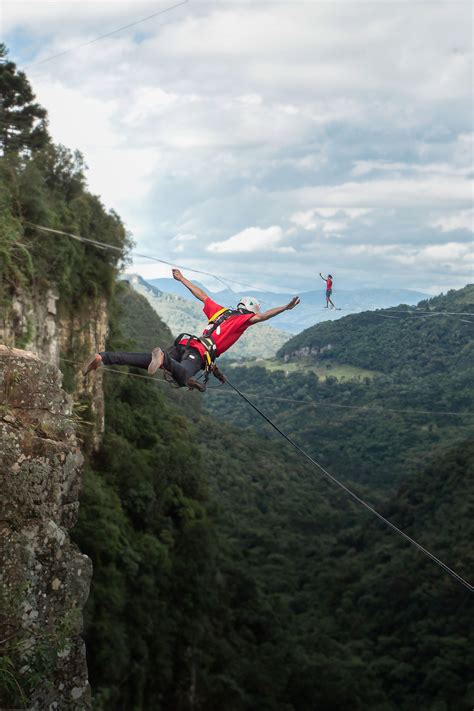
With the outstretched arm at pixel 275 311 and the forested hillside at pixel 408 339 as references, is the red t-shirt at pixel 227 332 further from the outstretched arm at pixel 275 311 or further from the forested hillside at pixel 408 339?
the forested hillside at pixel 408 339

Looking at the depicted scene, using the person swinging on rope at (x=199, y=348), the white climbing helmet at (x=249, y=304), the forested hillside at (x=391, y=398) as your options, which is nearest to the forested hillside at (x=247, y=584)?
the forested hillside at (x=391, y=398)

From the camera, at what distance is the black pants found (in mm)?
8984

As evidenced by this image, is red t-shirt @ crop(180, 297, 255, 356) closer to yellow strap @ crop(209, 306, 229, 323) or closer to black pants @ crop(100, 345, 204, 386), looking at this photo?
black pants @ crop(100, 345, 204, 386)

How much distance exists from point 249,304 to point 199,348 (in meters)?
0.94

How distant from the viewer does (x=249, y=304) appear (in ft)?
32.5

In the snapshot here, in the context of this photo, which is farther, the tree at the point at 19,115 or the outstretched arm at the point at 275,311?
the tree at the point at 19,115

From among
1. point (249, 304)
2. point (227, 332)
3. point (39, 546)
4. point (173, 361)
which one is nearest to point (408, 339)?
point (249, 304)

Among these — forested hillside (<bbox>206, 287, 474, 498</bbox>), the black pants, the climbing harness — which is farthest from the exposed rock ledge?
forested hillside (<bbox>206, 287, 474, 498</bbox>)

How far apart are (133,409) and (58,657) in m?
38.8

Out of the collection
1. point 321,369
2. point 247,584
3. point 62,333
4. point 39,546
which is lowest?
point 247,584

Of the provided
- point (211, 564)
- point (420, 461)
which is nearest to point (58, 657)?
point (211, 564)

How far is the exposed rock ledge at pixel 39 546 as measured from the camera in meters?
6.64

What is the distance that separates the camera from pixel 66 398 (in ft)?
26.1

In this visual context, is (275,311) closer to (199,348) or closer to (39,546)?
(199,348)
